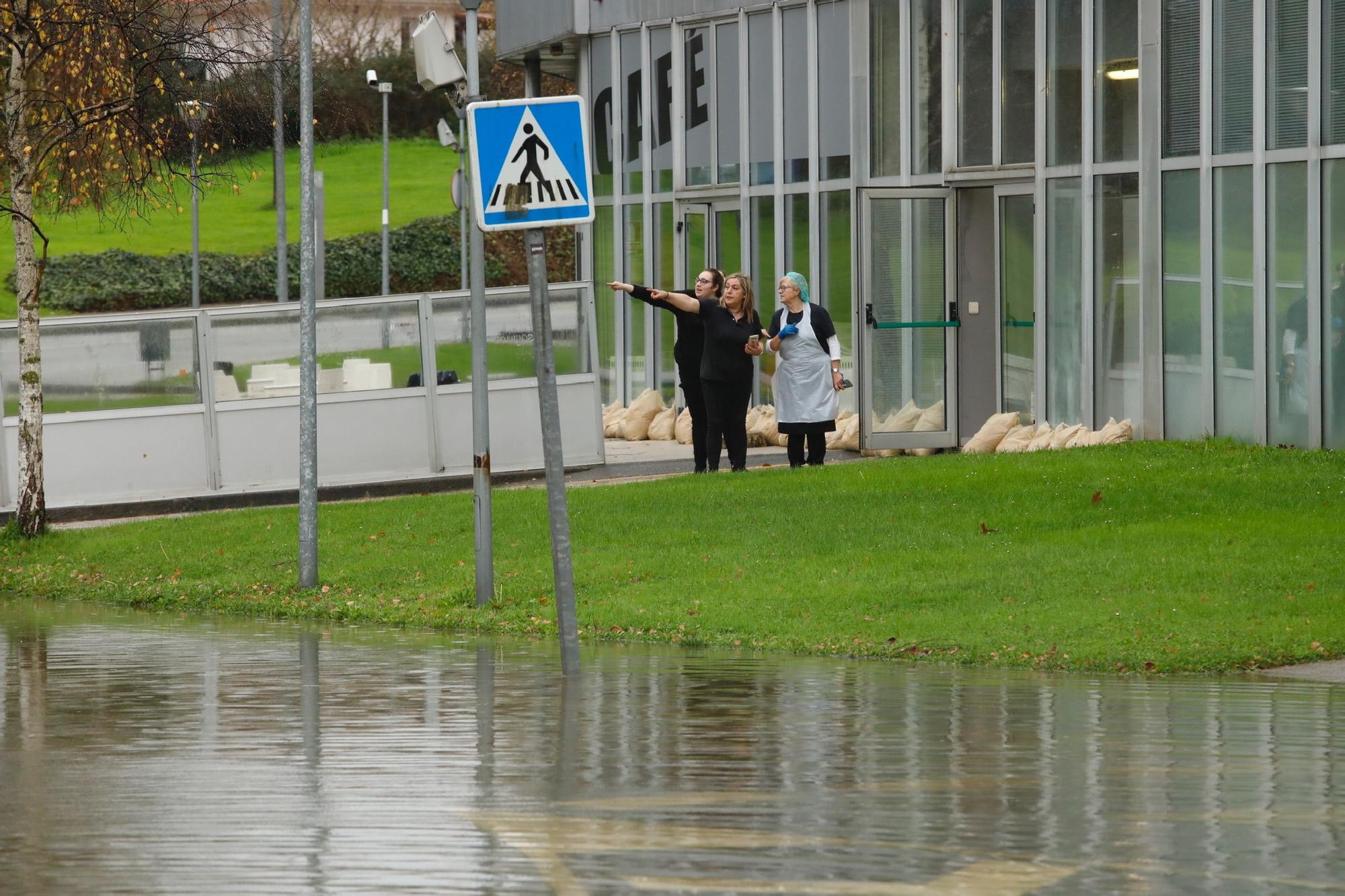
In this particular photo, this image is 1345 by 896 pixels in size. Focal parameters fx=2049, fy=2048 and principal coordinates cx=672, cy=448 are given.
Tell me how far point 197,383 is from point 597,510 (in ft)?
20.0

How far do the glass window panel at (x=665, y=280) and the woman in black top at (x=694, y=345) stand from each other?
313 inches

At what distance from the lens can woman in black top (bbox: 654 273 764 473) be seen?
1702cm

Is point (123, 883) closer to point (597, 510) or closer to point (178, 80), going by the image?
point (597, 510)

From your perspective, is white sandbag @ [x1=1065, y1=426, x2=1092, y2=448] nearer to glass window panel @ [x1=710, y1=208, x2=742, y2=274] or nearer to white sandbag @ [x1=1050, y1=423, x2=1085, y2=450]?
white sandbag @ [x1=1050, y1=423, x2=1085, y2=450]

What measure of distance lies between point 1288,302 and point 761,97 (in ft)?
26.6

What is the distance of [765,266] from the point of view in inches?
952

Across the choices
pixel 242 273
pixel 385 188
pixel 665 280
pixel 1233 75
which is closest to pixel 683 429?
pixel 665 280

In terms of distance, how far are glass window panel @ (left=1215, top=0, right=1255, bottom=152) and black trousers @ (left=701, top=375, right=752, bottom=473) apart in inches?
189

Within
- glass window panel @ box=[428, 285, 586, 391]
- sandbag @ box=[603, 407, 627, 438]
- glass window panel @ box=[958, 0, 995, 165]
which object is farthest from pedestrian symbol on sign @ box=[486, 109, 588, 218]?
sandbag @ box=[603, 407, 627, 438]

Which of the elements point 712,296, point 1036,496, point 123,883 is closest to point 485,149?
point 123,883

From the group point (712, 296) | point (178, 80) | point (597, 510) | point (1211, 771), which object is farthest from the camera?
point (178, 80)

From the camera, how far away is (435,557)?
543 inches

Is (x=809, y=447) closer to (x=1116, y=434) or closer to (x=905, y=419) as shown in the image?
(x=905, y=419)

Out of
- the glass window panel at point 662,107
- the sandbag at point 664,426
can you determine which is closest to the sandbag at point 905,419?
the sandbag at point 664,426
